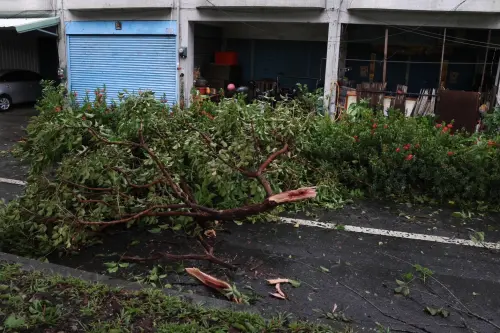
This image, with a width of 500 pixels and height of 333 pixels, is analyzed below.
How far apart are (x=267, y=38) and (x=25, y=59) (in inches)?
473

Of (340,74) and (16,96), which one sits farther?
(16,96)

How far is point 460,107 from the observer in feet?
36.5

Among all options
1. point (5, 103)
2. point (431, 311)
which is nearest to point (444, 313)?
point (431, 311)

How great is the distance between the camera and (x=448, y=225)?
6070 mm

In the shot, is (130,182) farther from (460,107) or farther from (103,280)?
(460,107)

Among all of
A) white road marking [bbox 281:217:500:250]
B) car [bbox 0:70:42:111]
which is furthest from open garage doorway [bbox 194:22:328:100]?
white road marking [bbox 281:217:500:250]

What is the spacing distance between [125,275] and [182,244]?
0.87m

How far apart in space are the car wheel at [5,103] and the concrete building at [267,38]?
294 cm

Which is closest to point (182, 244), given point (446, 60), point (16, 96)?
point (446, 60)

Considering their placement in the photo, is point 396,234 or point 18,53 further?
point 18,53

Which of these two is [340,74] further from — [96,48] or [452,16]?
[96,48]

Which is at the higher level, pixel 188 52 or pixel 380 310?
pixel 188 52

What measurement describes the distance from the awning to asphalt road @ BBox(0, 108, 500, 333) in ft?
38.6

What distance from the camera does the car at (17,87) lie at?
17.4 metres
